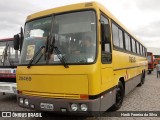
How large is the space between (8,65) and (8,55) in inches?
18.4

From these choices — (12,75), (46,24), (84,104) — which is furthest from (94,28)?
(12,75)

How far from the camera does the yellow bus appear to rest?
16.3 ft

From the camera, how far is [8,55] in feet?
30.1

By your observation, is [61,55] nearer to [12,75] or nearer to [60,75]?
[60,75]

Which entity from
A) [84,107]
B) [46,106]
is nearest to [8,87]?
[46,106]

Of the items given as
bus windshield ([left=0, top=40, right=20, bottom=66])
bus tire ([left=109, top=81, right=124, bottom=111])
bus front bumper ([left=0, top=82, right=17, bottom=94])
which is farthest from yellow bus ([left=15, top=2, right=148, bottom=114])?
bus windshield ([left=0, top=40, right=20, bottom=66])

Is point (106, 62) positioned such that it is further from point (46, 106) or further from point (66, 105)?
point (46, 106)

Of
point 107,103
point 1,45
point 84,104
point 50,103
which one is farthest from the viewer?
point 1,45

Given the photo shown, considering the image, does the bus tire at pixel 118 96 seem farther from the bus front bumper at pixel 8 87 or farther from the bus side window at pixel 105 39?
the bus front bumper at pixel 8 87

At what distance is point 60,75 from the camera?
16.9ft

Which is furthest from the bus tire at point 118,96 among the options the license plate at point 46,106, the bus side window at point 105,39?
the license plate at point 46,106

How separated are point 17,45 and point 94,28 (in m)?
2.51

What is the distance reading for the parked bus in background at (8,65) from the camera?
28.2 feet

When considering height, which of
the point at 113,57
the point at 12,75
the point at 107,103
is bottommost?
the point at 107,103
